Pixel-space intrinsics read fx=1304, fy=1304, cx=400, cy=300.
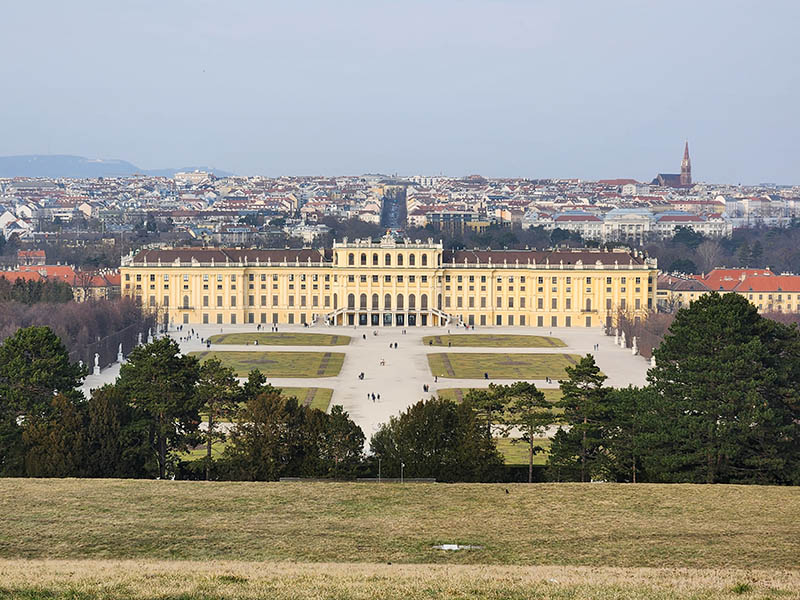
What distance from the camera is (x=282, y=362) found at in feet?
231

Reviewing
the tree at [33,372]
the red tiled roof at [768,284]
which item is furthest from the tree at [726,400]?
the red tiled roof at [768,284]

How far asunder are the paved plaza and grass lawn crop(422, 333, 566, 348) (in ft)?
3.38

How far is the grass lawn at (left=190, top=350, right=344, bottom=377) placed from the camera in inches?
2574

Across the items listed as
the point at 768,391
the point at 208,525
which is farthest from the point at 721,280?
the point at 208,525

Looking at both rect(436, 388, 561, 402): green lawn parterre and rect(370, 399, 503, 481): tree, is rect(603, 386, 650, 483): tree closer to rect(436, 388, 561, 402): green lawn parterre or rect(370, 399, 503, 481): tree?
rect(370, 399, 503, 481): tree

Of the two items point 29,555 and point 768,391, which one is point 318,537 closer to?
point 29,555

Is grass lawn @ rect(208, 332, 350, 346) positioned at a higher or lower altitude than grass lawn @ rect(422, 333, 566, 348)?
lower

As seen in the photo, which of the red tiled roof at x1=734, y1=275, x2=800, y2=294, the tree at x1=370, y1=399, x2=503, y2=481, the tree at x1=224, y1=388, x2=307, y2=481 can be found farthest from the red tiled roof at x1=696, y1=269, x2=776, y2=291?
the tree at x1=224, y1=388, x2=307, y2=481

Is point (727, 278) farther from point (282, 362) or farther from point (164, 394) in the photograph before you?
point (164, 394)

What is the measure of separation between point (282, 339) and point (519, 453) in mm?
43754

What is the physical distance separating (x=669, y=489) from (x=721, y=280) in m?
77.4

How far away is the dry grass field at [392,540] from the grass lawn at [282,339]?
174ft

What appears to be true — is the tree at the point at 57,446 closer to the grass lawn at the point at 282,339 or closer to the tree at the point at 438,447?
the tree at the point at 438,447

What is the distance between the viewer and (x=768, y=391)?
112 ft
